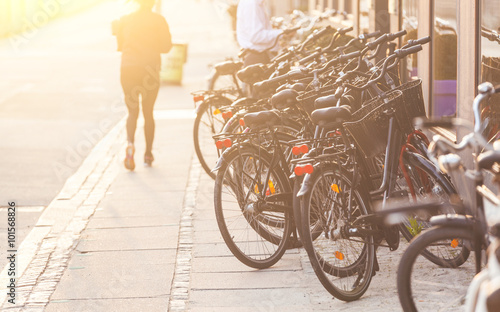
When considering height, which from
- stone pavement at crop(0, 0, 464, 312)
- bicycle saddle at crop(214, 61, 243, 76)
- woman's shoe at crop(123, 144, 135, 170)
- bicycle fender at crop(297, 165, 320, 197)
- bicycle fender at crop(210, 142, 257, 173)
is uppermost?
bicycle fender at crop(297, 165, 320, 197)

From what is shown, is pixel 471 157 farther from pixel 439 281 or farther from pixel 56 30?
pixel 56 30

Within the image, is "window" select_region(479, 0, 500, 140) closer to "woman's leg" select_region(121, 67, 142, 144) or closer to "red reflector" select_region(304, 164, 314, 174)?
"red reflector" select_region(304, 164, 314, 174)

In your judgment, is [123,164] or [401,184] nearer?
[401,184]

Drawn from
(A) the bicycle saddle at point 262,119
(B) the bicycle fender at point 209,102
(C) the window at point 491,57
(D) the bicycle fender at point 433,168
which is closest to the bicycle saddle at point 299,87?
(A) the bicycle saddle at point 262,119

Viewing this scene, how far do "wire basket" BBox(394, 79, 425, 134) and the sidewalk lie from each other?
962mm

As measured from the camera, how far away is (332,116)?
518cm

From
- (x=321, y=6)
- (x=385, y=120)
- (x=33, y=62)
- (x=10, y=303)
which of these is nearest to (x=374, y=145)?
(x=385, y=120)

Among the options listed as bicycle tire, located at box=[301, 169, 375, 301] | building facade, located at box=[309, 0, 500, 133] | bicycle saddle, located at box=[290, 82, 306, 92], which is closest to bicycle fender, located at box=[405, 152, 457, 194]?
bicycle tire, located at box=[301, 169, 375, 301]

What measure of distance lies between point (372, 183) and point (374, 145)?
0.80 ft

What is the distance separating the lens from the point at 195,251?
6.52 meters

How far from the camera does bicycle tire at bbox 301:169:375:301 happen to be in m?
5.05

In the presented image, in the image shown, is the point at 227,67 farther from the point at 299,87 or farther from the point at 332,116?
the point at 332,116

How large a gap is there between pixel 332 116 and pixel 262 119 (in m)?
0.76

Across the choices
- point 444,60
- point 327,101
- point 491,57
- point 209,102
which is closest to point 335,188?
point 327,101
